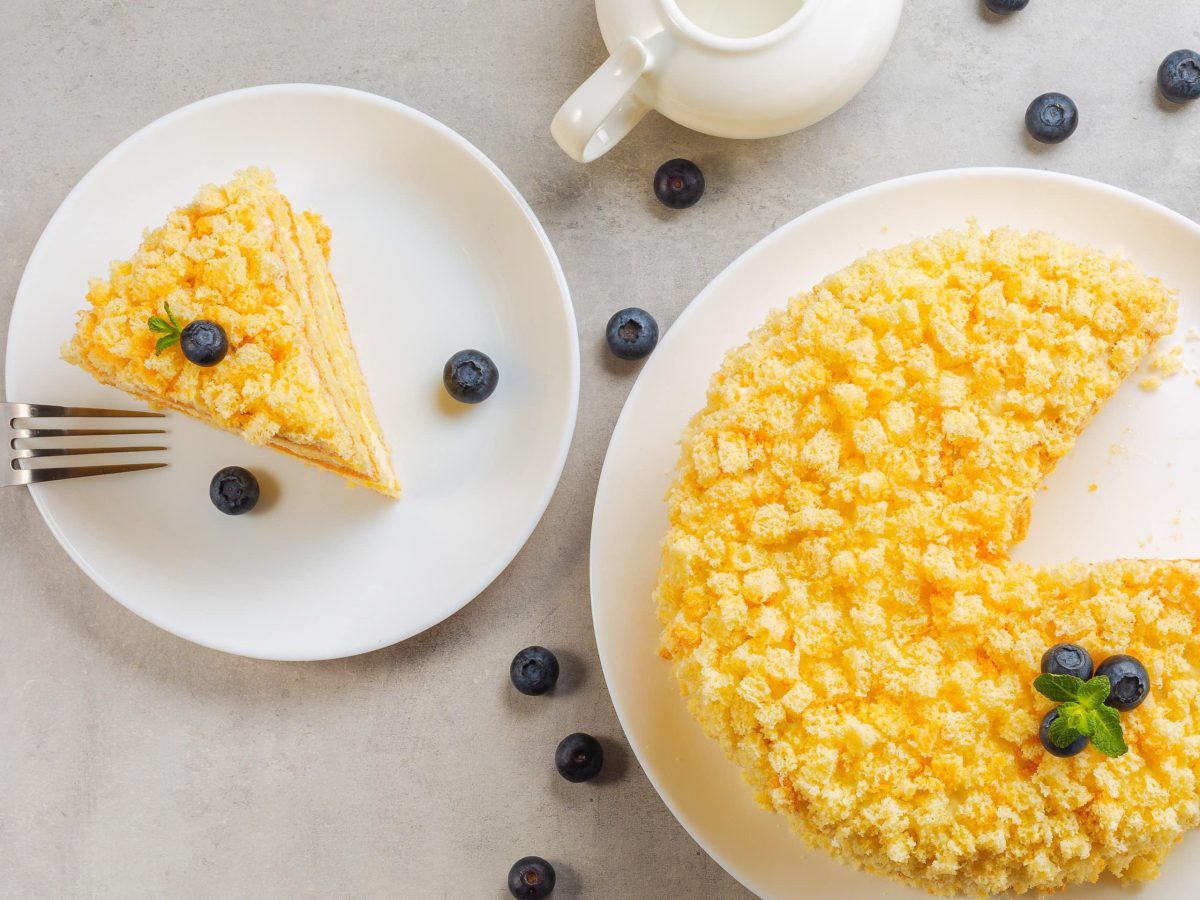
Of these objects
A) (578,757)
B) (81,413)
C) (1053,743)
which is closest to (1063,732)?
(1053,743)

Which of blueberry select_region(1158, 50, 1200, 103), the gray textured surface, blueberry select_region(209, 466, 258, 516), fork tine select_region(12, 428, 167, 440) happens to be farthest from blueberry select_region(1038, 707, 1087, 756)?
fork tine select_region(12, 428, 167, 440)

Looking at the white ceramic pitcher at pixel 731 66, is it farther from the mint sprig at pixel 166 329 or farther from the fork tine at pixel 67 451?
the fork tine at pixel 67 451

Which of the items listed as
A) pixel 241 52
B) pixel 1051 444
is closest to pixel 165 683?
pixel 241 52

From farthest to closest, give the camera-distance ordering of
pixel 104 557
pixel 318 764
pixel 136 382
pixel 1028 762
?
pixel 318 764 < pixel 104 557 < pixel 136 382 < pixel 1028 762

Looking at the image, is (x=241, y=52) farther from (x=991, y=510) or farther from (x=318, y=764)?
(x=991, y=510)

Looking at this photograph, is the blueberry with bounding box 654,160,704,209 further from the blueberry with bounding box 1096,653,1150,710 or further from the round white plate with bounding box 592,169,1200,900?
the blueberry with bounding box 1096,653,1150,710

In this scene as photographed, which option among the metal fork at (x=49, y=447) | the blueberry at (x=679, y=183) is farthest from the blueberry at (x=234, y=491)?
the blueberry at (x=679, y=183)
